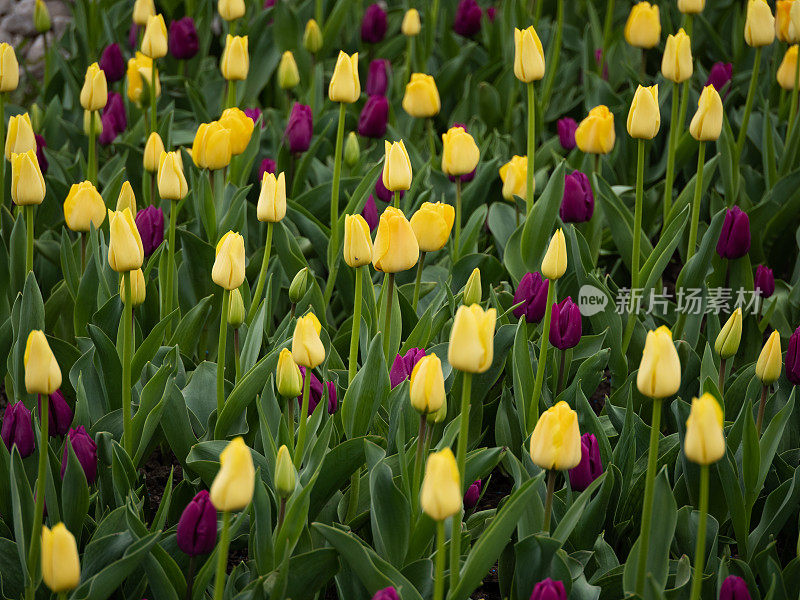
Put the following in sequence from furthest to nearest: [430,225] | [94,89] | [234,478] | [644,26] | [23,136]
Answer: [644,26] < [94,89] < [23,136] < [430,225] < [234,478]

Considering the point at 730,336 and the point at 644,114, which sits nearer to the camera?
Result: the point at 730,336

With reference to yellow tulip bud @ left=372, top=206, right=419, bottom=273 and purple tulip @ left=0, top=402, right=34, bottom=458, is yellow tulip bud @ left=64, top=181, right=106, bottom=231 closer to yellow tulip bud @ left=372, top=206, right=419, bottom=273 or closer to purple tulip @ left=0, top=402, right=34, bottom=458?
purple tulip @ left=0, top=402, right=34, bottom=458

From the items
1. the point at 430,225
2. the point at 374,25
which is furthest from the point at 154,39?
the point at 374,25

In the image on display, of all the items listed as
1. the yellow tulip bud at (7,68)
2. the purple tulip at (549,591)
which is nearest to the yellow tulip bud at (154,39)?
the yellow tulip bud at (7,68)

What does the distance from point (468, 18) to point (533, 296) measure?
1897mm

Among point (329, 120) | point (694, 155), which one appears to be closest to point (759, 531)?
point (694, 155)

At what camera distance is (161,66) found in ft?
12.6

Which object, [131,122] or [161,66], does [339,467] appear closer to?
[131,122]

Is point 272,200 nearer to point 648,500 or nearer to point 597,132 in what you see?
point 648,500

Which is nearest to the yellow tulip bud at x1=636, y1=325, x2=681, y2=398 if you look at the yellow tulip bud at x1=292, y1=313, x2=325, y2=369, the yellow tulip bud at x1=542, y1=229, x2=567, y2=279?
the yellow tulip bud at x1=542, y1=229, x2=567, y2=279

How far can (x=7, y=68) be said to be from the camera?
2332 mm

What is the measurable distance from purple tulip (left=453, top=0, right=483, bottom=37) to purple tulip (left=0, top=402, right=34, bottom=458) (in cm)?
245

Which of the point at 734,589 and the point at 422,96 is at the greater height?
the point at 422,96

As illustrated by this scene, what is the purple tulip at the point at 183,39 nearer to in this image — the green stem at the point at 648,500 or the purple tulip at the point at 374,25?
the purple tulip at the point at 374,25
